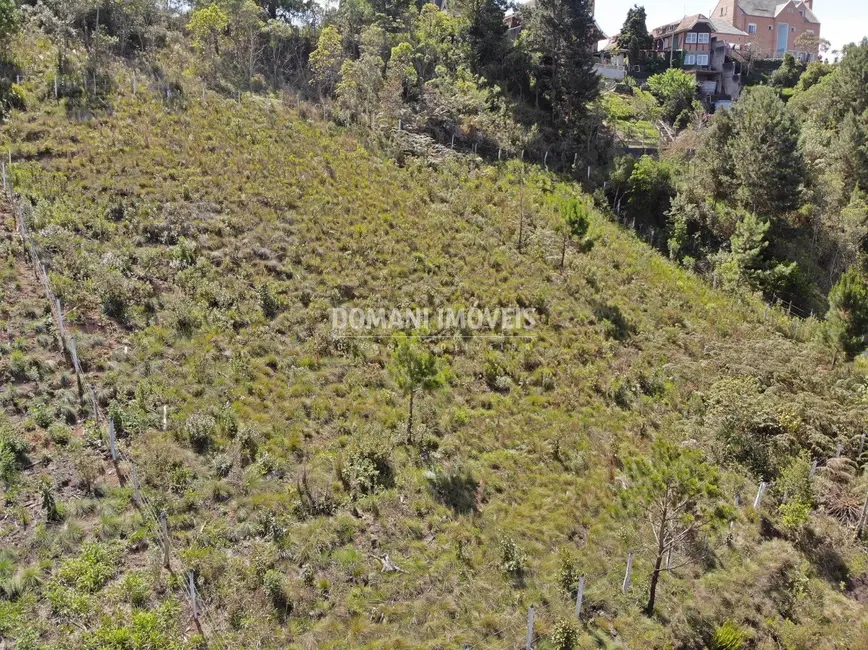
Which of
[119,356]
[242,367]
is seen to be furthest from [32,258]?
[242,367]

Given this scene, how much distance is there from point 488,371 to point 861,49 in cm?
3618

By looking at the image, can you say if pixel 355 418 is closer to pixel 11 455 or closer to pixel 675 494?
pixel 11 455

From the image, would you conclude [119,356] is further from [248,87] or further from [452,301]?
[248,87]

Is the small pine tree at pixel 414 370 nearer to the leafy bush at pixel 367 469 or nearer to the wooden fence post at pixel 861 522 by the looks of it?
the leafy bush at pixel 367 469

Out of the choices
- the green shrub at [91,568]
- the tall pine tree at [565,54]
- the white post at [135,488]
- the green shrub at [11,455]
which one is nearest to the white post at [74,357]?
the green shrub at [11,455]

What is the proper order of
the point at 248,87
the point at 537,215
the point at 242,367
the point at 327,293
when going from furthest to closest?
the point at 248,87 → the point at 537,215 → the point at 327,293 → the point at 242,367

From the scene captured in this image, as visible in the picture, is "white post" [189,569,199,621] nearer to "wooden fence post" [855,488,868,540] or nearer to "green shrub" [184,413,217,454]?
"green shrub" [184,413,217,454]

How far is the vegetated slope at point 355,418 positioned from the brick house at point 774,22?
50.4 meters

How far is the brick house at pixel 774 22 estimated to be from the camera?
2277 inches

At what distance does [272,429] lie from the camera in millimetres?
12938

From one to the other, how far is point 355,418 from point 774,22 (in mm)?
68284

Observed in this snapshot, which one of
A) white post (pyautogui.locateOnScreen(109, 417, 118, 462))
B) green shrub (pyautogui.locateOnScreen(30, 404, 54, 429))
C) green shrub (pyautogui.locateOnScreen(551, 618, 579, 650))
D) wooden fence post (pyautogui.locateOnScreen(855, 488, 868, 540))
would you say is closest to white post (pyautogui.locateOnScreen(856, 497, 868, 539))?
wooden fence post (pyautogui.locateOnScreen(855, 488, 868, 540))

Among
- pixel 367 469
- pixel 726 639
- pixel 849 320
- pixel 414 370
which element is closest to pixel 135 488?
pixel 367 469

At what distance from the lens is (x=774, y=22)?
58.4m
